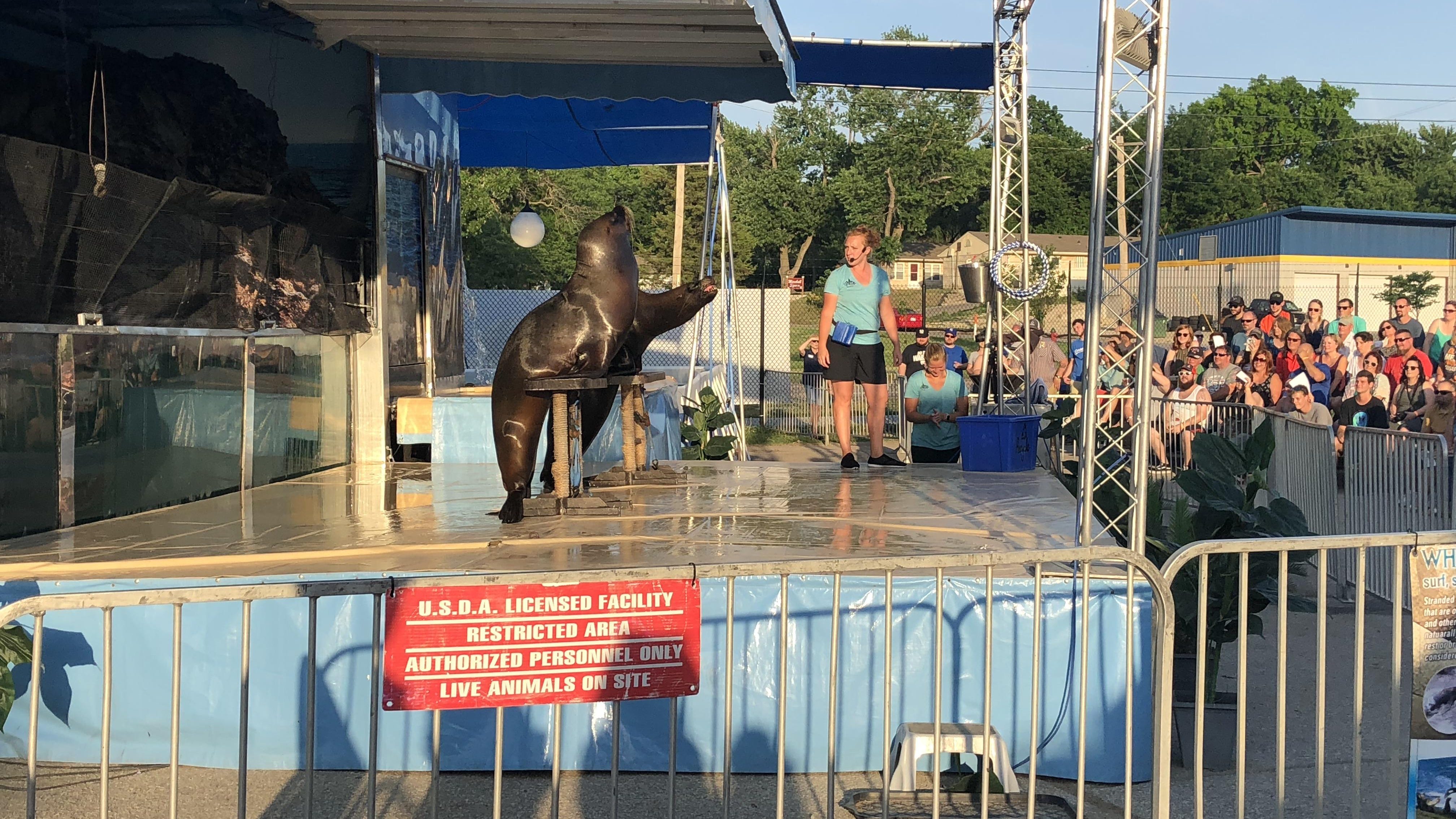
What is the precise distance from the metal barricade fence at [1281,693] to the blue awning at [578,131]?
8108 millimetres

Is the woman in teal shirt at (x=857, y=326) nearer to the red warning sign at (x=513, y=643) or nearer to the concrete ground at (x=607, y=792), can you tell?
the concrete ground at (x=607, y=792)

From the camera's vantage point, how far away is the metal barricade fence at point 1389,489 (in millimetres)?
8094

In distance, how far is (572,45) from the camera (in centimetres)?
900

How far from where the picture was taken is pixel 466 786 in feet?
16.8

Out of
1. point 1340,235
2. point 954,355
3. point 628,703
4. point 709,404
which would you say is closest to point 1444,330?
point 954,355

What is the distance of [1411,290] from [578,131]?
24892mm

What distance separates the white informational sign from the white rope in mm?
7396

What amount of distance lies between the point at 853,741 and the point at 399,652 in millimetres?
2479

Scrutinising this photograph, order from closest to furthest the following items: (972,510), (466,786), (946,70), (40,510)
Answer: (466,786)
(40,510)
(972,510)
(946,70)

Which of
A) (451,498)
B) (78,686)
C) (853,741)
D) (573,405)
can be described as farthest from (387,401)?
(853,741)

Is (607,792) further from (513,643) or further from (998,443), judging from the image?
(998,443)

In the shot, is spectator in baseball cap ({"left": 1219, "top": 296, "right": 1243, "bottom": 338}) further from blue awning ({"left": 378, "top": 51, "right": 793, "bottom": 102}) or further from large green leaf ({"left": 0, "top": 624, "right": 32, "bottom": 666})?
large green leaf ({"left": 0, "top": 624, "right": 32, "bottom": 666})

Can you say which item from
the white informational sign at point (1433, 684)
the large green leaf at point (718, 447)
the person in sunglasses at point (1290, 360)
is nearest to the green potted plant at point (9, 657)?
the white informational sign at point (1433, 684)

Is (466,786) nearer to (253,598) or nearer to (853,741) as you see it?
(853,741)
